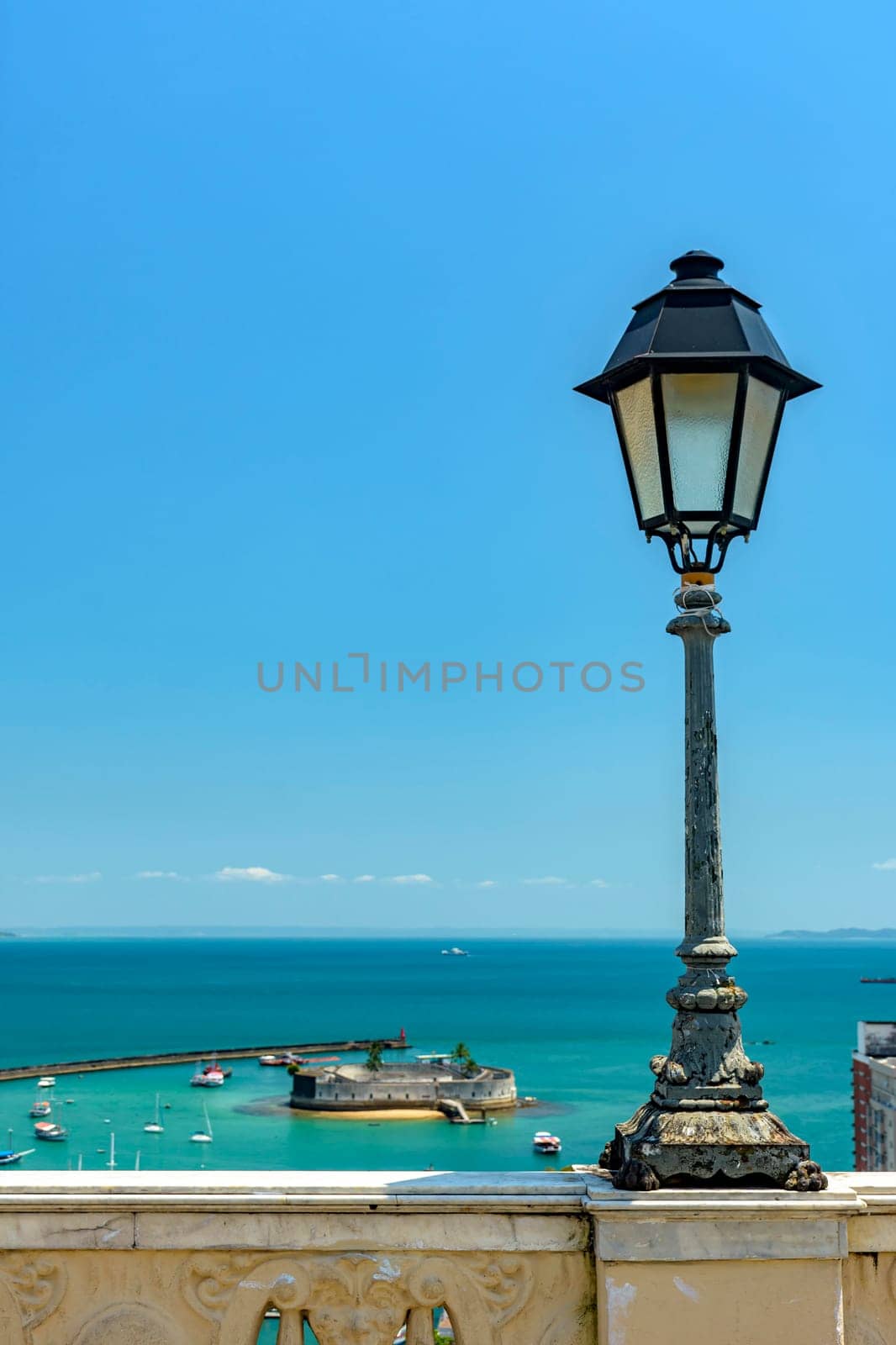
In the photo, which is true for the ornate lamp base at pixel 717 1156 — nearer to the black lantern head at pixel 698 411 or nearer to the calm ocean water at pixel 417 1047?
the black lantern head at pixel 698 411

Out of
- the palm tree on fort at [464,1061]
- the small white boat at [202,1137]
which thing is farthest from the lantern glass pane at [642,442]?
the palm tree on fort at [464,1061]

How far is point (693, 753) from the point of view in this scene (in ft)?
14.9

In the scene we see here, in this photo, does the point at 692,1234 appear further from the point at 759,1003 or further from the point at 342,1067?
the point at 759,1003

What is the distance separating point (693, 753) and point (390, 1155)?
7640 cm

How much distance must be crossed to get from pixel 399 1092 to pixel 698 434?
96.2 metres

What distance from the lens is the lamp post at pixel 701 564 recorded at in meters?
4.16

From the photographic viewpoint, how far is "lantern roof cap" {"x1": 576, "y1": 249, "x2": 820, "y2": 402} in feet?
14.9

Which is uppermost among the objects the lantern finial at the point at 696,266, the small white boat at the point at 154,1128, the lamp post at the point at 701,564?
the lantern finial at the point at 696,266

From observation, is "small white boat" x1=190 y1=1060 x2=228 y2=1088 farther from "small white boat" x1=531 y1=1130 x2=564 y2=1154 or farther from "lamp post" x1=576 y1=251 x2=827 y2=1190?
"lamp post" x1=576 y1=251 x2=827 y2=1190

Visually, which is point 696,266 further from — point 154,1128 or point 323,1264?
point 154,1128

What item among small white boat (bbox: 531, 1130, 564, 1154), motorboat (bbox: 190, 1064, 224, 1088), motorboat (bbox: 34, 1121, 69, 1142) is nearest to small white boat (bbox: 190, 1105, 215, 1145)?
motorboat (bbox: 34, 1121, 69, 1142)

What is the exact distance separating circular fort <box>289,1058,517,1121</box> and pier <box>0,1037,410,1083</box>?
77.1 ft

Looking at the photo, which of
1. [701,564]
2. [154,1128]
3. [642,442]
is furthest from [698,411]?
[154,1128]

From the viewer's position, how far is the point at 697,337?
465cm
